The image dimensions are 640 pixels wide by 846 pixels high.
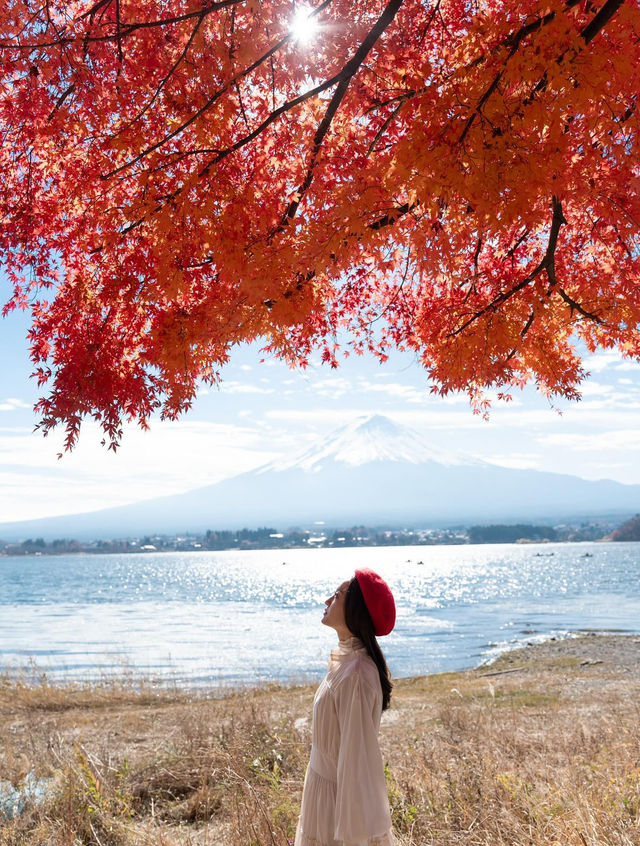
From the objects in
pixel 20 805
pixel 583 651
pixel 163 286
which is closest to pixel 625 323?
pixel 163 286

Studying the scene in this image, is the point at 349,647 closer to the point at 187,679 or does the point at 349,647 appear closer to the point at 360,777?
the point at 360,777

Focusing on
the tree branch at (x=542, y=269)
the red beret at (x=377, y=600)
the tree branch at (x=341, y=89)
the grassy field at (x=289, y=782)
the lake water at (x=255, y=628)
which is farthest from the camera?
the lake water at (x=255, y=628)

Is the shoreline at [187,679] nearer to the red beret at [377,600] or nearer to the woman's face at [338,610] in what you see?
the woman's face at [338,610]

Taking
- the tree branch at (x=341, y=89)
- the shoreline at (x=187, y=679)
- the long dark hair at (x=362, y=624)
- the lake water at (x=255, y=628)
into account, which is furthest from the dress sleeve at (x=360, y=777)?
the lake water at (x=255, y=628)

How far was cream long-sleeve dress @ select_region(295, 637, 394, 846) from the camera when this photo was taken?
3113 millimetres

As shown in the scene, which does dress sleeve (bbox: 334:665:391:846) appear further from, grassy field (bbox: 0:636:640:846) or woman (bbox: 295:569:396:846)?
grassy field (bbox: 0:636:640:846)

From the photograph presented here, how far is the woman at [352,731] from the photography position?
123 inches

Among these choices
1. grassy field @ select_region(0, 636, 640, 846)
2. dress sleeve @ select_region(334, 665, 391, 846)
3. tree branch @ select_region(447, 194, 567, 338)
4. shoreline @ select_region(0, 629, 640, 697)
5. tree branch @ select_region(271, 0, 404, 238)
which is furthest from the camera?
shoreline @ select_region(0, 629, 640, 697)

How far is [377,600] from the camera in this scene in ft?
11.1

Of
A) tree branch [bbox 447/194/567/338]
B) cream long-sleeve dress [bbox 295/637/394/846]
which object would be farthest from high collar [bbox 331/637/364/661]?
tree branch [bbox 447/194/567/338]

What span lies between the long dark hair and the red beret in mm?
38

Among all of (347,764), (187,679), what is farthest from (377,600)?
(187,679)

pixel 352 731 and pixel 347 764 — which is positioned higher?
pixel 352 731

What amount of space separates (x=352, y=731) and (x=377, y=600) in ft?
1.98
